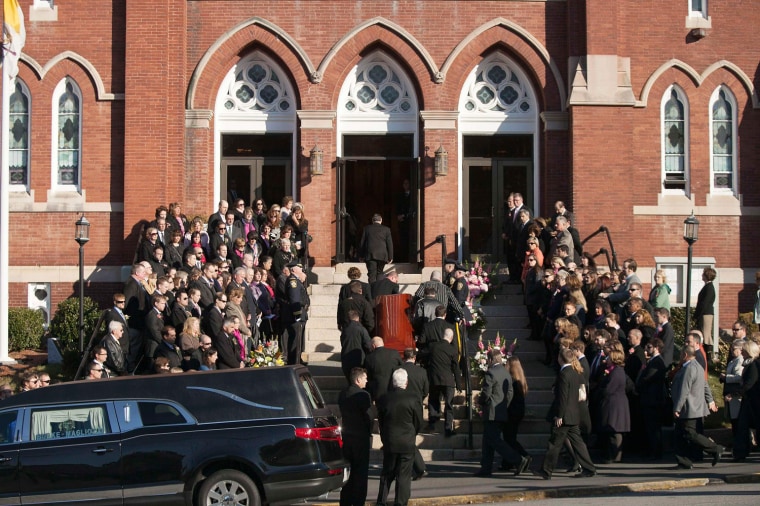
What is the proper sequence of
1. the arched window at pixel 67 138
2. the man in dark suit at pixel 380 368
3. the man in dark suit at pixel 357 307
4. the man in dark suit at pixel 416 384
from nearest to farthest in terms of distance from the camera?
1. the man in dark suit at pixel 416 384
2. the man in dark suit at pixel 380 368
3. the man in dark suit at pixel 357 307
4. the arched window at pixel 67 138

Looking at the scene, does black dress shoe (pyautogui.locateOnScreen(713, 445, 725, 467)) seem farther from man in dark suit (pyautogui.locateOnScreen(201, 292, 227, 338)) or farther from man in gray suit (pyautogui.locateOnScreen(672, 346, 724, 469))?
man in dark suit (pyautogui.locateOnScreen(201, 292, 227, 338))

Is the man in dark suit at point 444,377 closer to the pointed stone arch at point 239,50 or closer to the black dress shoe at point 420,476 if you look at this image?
the black dress shoe at point 420,476

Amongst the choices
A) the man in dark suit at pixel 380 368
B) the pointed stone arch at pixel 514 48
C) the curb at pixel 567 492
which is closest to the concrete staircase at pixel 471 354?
the man in dark suit at pixel 380 368

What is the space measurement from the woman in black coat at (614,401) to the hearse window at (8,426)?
7.81m

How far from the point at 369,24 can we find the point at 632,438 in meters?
11.0

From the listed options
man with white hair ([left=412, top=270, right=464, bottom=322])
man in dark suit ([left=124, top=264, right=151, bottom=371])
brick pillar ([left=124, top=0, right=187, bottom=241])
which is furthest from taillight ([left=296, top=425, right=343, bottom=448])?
brick pillar ([left=124, top=0, right=187, bottom=241])

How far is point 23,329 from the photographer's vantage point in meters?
22.6

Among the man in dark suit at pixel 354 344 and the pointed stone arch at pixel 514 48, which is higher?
the pointed stone arch at pixel 514 48

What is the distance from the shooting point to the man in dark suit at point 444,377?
17.0 m

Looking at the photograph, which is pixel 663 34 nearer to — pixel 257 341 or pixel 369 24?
pixel 369 24

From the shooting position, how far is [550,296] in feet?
64.1

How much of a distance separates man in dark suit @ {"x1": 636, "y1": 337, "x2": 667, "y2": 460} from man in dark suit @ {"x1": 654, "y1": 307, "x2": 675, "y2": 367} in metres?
0.33

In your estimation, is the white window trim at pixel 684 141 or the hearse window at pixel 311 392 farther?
the white window trim at pixel 684 141

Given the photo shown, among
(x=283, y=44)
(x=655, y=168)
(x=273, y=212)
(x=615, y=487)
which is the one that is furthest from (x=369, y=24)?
(x=615, y=487)
